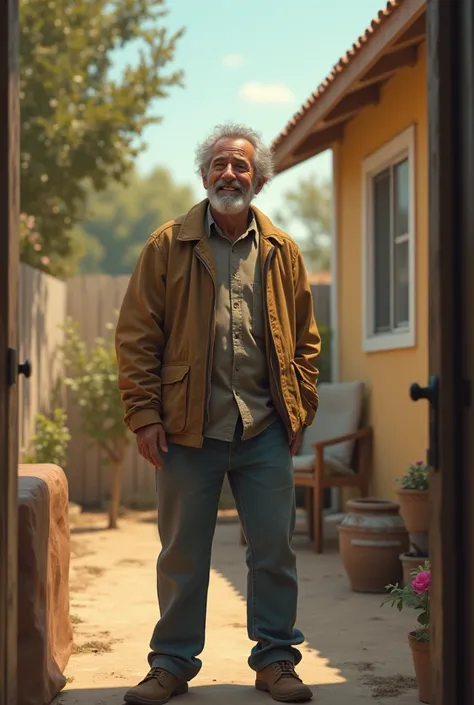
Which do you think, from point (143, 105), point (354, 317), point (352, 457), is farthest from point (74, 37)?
point (352, 457)

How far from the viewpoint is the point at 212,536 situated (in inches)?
164

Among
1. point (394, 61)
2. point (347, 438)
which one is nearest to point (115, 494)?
point (347, 438)

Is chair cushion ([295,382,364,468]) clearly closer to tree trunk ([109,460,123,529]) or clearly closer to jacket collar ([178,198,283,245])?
tree trunk ([109,460,123,529])

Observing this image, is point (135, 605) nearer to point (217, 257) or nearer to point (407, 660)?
point (407, 660)

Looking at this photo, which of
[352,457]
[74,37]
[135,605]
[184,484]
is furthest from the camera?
[74,37]

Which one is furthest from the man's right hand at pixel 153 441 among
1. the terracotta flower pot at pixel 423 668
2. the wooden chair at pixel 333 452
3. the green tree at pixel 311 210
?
the green tree at pixel 311 210

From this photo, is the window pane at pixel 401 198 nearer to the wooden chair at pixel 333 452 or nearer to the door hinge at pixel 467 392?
the wooden chair at pixel 333 452

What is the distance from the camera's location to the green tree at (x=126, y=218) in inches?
2576

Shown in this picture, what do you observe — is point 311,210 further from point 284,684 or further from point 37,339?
point 284,684

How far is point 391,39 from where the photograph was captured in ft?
21.9

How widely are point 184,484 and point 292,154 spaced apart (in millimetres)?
6539

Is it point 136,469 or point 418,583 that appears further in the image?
point 136,469

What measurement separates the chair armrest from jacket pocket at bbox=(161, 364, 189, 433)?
13.8 ft

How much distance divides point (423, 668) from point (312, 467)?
4.31m
